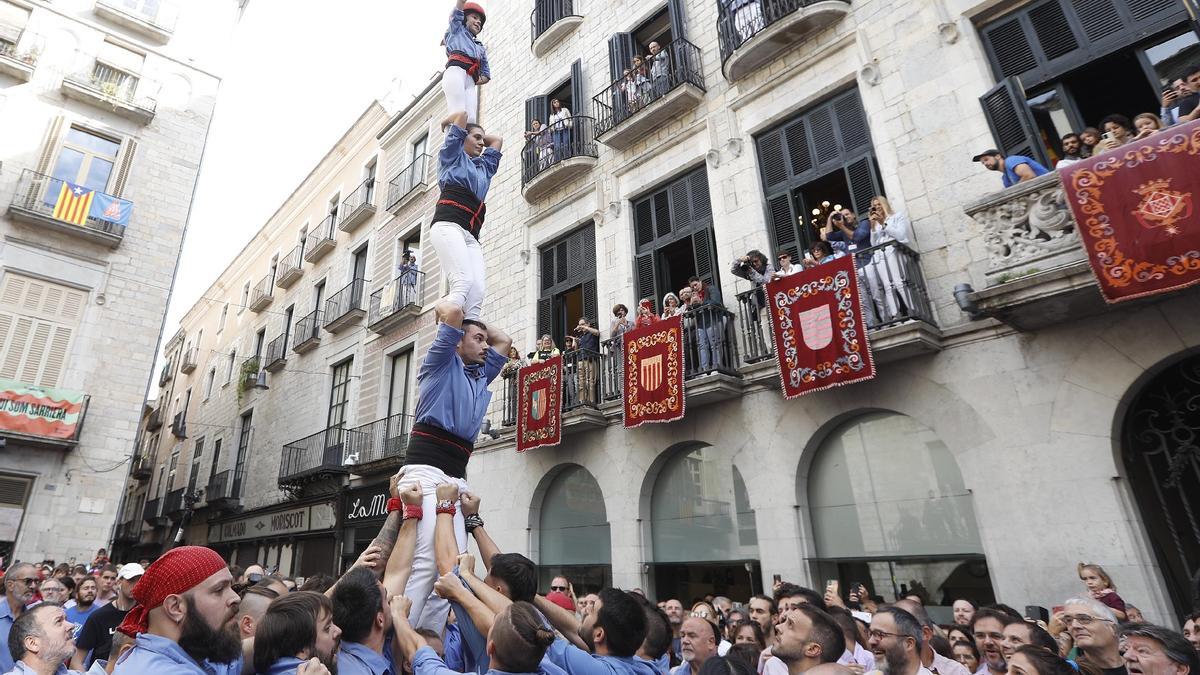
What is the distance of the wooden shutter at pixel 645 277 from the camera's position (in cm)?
1201

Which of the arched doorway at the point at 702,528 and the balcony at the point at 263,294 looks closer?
the arched doorway at the point at 702,528

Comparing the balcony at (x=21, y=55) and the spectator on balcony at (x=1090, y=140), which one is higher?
the balcony at (x=21, y=55)

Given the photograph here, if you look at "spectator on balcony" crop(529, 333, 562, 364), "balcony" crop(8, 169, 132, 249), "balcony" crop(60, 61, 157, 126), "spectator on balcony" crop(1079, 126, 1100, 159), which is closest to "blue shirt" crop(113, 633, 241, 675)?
"spectator on balcony" crop(1079, 126, 1100, 159)

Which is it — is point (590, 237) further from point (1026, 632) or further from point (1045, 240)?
point (1026, 632)

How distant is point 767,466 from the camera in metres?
9.30

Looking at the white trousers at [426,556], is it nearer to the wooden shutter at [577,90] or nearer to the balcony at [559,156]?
the balcony at [559,156]

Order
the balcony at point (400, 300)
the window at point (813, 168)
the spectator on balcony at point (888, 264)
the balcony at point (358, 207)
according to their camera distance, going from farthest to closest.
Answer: the balcony at point (358, 207) → the balcony at point (400, 300) → the window at point (813, 168) → the spectator on balcony at point (888, 264)

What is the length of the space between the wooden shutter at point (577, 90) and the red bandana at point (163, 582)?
12.9 m

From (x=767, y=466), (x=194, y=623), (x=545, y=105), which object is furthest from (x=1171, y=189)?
(x=545, y=105)

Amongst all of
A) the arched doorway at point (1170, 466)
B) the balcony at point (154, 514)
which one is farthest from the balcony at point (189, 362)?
the arched doorway at point (1170, 466)

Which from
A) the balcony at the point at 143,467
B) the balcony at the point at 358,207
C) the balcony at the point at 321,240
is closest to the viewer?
the balcony at the point at 358,207

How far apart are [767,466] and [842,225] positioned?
3.47 meters

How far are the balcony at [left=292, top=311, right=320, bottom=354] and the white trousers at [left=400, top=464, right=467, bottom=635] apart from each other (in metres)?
19.0

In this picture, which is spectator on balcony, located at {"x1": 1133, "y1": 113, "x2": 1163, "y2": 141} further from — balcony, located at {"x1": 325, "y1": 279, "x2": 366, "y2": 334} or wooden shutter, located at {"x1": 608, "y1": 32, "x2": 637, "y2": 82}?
balcony, located at {"x1": 325, "y1": 279, "x2": 366, "y2": 334}
